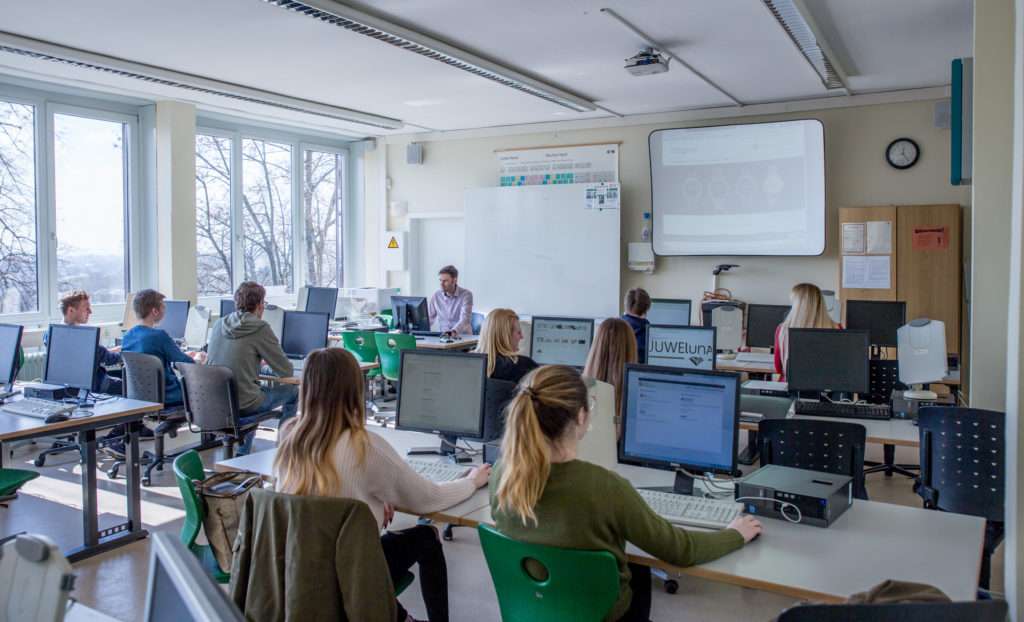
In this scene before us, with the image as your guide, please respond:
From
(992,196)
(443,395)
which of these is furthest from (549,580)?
(992,196)

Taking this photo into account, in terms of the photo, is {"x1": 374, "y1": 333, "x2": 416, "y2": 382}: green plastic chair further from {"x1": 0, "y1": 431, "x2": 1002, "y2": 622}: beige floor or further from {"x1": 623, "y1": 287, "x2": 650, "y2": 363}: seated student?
{"x1": 0, "y1": 431, "x2": 1002, "y2": 622}: beige floor

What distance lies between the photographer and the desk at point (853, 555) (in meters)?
2.03

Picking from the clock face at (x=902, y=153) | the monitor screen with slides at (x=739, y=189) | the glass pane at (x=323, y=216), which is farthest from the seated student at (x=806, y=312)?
the glass pane at (x=323, y=216)

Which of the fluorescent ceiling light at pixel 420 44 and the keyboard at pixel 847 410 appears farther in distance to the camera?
the fluorescent ceiling light at pixel 420 44

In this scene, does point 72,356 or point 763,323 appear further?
point 763,323

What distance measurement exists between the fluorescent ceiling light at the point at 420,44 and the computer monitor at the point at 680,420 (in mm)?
3254

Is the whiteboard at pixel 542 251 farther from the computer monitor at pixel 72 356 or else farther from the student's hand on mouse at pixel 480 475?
the student's hand on mouse at pixel 480 475

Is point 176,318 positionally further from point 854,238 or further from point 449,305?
point 854,238

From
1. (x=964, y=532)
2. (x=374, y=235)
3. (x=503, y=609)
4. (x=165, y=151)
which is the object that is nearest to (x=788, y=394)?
(x=964, y=532)

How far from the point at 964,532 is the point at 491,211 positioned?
775 centimetres

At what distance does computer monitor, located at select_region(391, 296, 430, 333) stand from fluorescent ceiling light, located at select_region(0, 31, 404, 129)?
89.8 inches

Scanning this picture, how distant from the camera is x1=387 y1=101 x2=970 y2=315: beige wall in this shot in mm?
7512

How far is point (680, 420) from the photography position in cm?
271

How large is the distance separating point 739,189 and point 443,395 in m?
5.86
